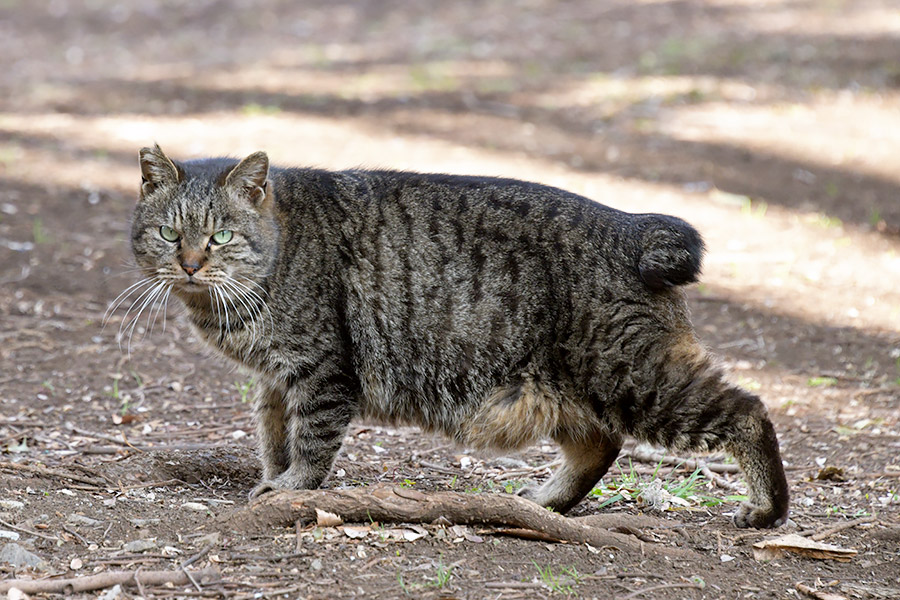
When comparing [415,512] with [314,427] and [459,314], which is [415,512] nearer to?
[314,427]

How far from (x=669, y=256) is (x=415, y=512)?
1.46m

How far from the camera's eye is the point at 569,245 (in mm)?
4203

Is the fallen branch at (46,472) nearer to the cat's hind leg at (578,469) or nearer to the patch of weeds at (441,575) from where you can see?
the patch of weeds at (441,575)

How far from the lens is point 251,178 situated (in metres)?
4.28

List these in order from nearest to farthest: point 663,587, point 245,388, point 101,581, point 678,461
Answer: point 101,581, point 663,587, point 678,461, point 245,388

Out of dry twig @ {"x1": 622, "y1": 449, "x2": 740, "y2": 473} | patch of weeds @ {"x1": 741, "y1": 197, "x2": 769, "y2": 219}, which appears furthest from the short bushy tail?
patch of weeds @ {"x1": 741, "y1": 197, "x2": 769, "y2": 219}

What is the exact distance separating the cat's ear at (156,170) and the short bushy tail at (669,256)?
205 centimetres

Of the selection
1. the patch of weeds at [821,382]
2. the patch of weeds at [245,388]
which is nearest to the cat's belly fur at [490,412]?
the patch of weeds at [245,388]

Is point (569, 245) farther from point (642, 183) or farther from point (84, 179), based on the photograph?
point (84, 179)

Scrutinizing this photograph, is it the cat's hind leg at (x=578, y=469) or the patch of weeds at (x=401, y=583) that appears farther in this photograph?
the cat's hind leg at (x=578, y=469)

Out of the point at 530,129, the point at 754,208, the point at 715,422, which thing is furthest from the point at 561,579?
the point at 530,129

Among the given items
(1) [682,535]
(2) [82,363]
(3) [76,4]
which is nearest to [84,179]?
(2) [82,363]

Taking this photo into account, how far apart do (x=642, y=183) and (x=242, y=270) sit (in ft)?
17.2

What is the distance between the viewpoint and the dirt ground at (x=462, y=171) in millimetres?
3580
